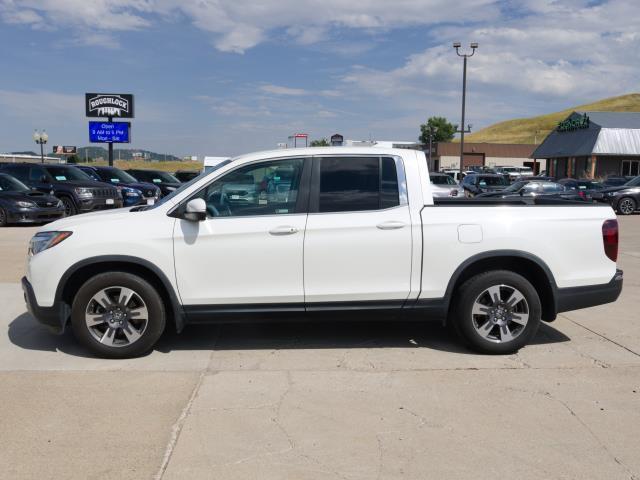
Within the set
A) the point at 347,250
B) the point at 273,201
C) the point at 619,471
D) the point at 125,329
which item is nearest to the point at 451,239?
the point at 347,250

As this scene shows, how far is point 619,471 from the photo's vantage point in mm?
3457

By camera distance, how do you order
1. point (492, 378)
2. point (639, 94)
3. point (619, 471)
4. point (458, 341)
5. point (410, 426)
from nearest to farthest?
point (619, 471) < point (410, 426) < point (492, 378) < point (458, 341) < point (639, 94)

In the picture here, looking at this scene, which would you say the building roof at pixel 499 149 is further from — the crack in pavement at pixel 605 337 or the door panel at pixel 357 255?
the door panel at pixel 357 255

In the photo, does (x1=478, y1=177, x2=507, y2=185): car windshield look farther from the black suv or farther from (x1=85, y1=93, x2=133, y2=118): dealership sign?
(x1=85, y1=93, x2=133, y2=118): dealership sign

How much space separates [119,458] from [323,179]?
2824 mm

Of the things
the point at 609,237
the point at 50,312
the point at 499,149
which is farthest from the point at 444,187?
the point at 499,149

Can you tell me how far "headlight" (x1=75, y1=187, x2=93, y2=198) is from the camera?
18062mm

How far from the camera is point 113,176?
903 inches

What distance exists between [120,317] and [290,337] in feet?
5.44

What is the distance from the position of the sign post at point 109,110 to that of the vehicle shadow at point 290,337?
27359 millimetres

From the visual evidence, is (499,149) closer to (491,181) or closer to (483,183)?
(491,181)

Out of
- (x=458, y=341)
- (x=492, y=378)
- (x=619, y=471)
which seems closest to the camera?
(x=619, y=471)

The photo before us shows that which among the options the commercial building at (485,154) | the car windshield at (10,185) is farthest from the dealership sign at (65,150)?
the car windshield at (10,185)

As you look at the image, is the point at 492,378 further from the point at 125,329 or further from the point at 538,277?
the point at 125,329
